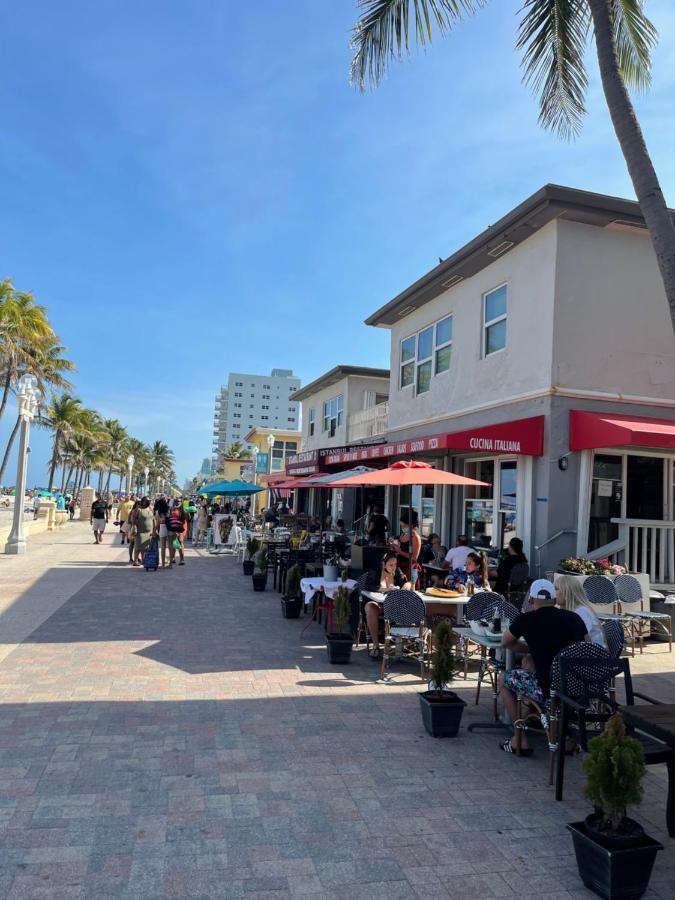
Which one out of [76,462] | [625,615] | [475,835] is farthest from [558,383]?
[76,462]

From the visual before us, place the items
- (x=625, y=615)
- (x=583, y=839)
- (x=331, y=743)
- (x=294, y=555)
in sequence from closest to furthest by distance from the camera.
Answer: (x=583, y=839) < (x=331, y=743) < (x=625, y=615) < (x=294, y=555)

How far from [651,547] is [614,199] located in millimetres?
5654

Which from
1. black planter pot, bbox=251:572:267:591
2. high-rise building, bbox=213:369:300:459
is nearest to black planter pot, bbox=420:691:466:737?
black planter pot, bbox=251:572:267:591

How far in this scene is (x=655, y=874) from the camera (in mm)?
3391

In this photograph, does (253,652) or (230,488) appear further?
(230,488)

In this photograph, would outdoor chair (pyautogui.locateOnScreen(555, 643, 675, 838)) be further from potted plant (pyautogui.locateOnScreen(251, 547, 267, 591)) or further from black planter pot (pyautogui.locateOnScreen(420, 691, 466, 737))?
potted plant (pyautogui.locateOnScreen(251, 547, 267, 591))

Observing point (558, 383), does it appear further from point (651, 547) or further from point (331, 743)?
point (331, 743)

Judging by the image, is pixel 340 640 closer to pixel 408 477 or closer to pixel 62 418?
pixel 408 477

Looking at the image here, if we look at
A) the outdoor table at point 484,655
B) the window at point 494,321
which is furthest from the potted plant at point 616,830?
the window at point 494,321

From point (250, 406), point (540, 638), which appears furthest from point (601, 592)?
point (250, 406)

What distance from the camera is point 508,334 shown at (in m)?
11.4

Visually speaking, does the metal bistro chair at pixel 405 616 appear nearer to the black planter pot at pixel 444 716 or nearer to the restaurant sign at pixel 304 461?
the black planter pot at pixel 444 716

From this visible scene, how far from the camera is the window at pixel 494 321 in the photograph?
1178 centimetres

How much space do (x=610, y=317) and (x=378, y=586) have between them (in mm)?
5934
